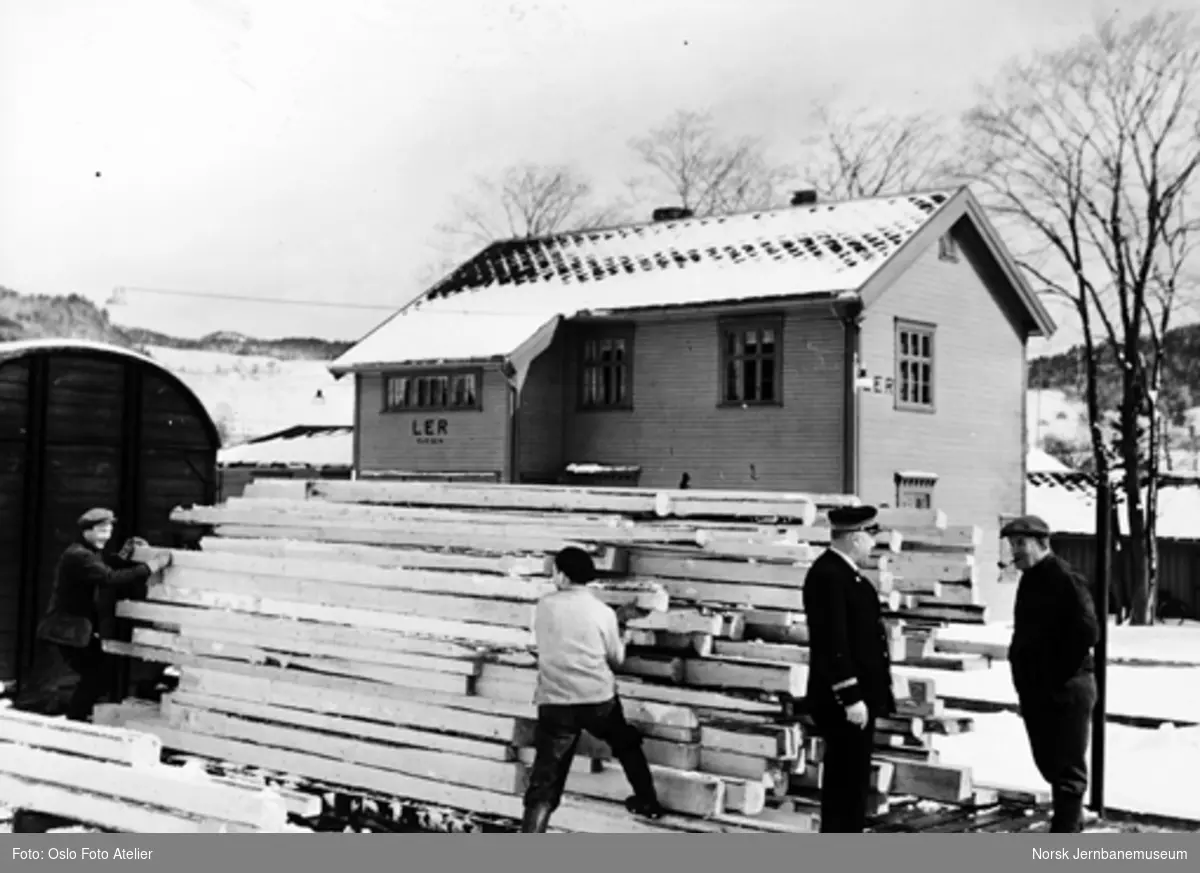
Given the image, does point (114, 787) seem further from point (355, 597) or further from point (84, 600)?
point (84, 600)

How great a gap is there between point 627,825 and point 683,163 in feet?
22.2

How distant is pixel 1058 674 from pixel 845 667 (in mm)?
1508

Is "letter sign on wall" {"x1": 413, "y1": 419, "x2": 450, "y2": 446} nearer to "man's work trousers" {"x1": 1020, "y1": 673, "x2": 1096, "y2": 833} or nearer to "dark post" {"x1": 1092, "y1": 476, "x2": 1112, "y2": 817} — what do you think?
"dark post" {"x1": 1092, "y1": 476, "x2": 1112, "y2": 817}

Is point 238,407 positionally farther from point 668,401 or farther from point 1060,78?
point 1060,78

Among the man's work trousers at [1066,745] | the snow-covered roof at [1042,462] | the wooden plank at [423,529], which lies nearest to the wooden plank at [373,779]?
the wooden plank at [423,529]

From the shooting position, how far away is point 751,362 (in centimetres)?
2266

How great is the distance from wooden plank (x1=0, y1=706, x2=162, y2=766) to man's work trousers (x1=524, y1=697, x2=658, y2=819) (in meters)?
2.03

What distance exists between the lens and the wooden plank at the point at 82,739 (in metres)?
7.52

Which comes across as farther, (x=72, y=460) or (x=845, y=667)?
(x=72, y=460)

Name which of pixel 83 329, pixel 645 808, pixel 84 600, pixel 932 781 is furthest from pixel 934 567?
pixel 83 329

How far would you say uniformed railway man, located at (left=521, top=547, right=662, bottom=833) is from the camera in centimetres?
771

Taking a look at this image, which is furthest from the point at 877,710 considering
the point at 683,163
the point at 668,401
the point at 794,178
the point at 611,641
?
the point at 668,401

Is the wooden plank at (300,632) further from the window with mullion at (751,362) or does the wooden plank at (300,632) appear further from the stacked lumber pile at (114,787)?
the window with mullion at (751,362)

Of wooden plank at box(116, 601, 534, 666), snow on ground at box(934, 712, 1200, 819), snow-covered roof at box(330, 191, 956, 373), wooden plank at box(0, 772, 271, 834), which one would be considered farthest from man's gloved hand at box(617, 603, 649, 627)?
snow-covered roof at box(330, 191, 956, 373)
